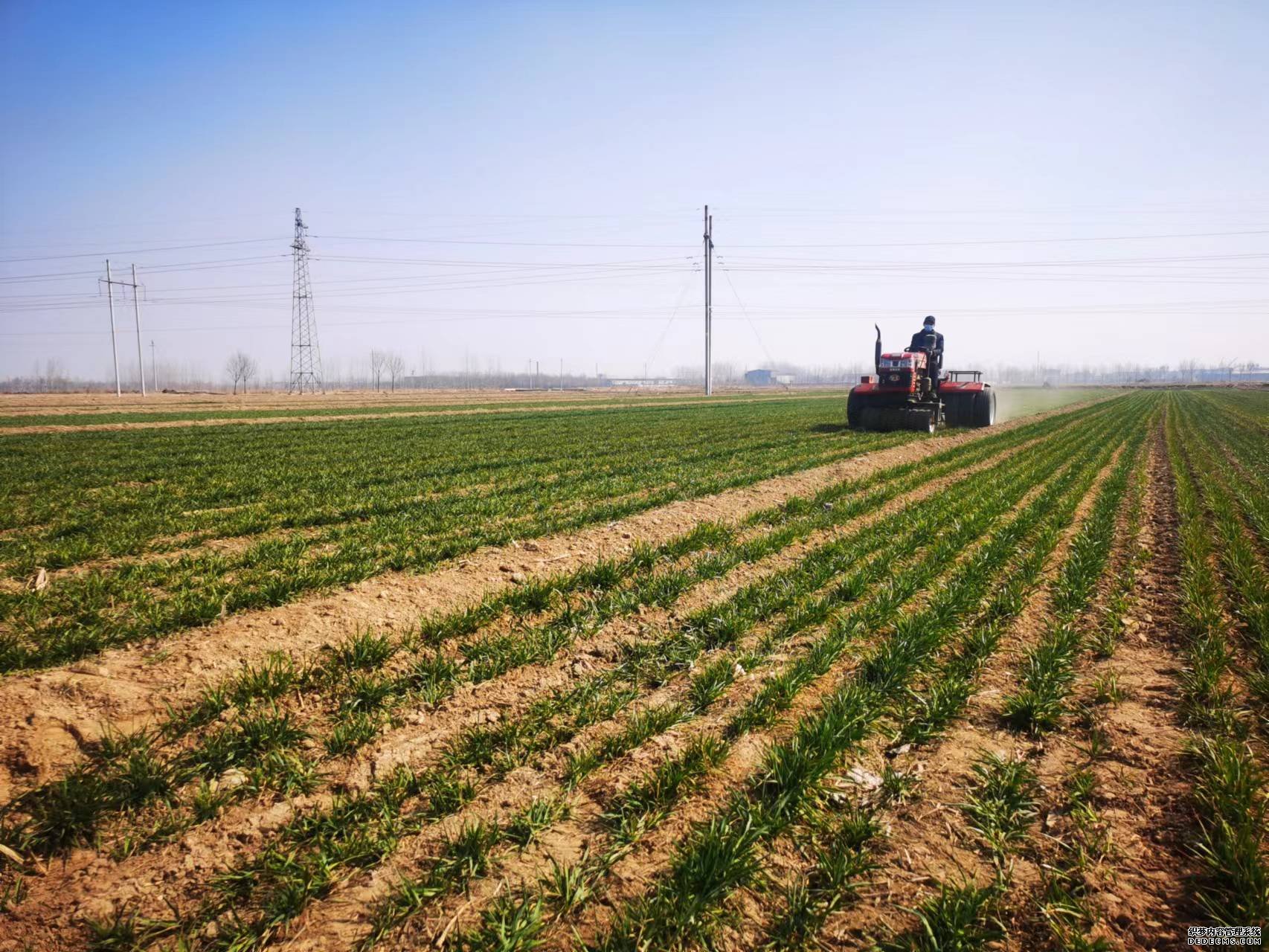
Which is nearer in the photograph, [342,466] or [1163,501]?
[1163,501]

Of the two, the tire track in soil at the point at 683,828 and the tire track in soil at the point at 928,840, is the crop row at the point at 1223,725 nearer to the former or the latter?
the tire track in soil at the point at 928,840

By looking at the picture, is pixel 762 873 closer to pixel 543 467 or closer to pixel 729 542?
pixel 729 542

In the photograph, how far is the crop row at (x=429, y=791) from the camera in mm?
2918

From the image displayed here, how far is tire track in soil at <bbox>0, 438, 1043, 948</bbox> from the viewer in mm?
2930

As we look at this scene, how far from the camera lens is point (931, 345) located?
2528cm

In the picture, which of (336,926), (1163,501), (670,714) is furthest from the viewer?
(1163,501)

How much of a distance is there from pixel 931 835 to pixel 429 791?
294 centimetres

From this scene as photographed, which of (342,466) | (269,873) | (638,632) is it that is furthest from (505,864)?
(342,466)

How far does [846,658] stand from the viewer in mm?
5547

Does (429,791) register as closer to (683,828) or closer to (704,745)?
(683,828)

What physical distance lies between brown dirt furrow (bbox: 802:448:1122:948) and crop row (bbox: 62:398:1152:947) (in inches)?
45.7

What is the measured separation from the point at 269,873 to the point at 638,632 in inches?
144

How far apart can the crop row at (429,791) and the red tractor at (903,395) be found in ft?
70.4

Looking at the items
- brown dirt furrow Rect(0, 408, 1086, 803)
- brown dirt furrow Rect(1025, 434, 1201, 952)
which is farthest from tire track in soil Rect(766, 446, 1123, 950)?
brown dirt furrow Rect(0, 408, 1086, 803)
